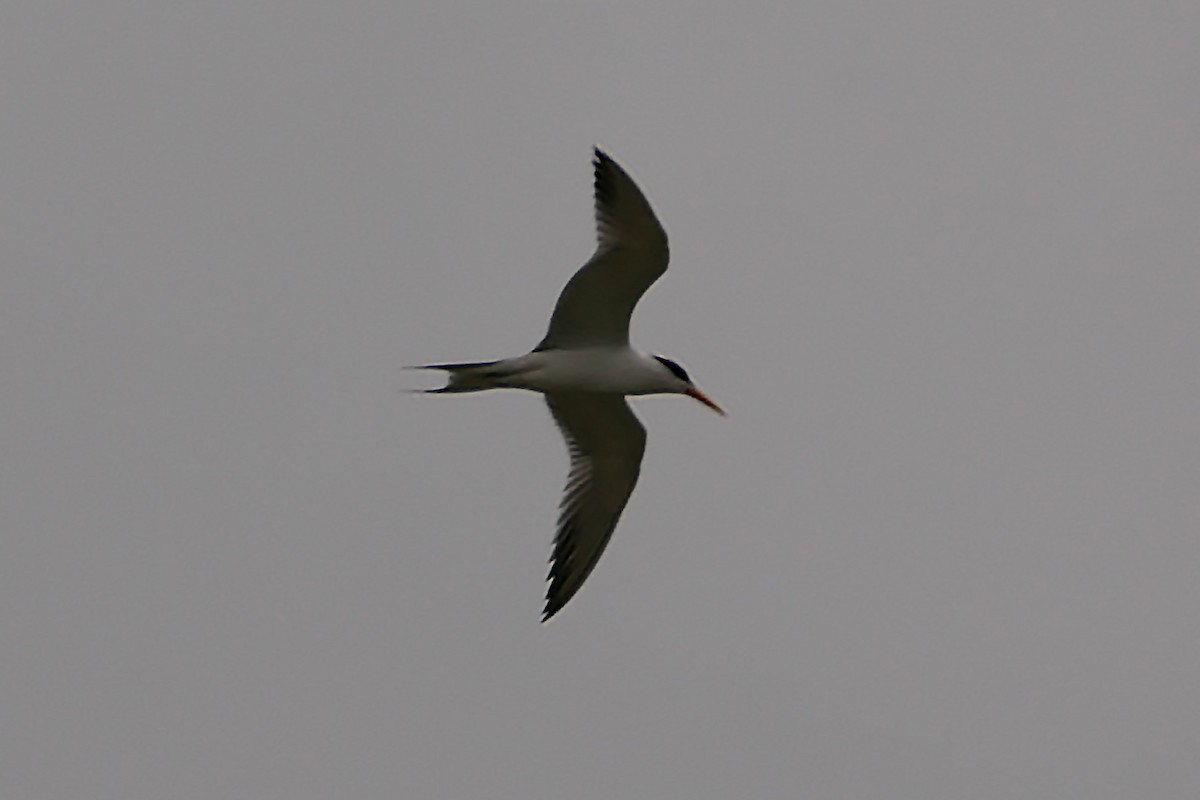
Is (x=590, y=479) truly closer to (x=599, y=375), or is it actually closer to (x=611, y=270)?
(x=599, y=375)

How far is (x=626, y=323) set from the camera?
13.1m

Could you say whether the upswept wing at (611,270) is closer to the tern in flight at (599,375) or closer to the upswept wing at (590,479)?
the tern in flight at (599,375)

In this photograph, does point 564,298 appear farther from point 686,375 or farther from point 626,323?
point 686,375

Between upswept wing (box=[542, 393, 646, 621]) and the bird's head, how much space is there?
0.33 m

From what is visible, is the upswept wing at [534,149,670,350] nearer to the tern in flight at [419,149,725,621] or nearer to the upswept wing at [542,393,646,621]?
the tern in flight at [419,149,725,621]

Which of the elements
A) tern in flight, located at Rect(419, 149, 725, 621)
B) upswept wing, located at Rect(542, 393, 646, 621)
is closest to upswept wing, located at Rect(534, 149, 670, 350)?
tern in flight, located at Rect(419, 149, 725, 621)

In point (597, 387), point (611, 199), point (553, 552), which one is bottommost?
point (553, 552)

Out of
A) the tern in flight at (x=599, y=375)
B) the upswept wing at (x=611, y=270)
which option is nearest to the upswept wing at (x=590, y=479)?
the tern in flight at (x=599, y=375)

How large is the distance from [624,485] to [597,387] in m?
0.85

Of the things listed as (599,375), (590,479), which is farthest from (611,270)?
(590,479)

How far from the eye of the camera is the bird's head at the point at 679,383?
532 inches

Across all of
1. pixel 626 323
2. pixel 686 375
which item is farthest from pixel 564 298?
pixel 686 375

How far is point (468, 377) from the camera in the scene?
12906mm

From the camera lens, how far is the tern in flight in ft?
40.8
